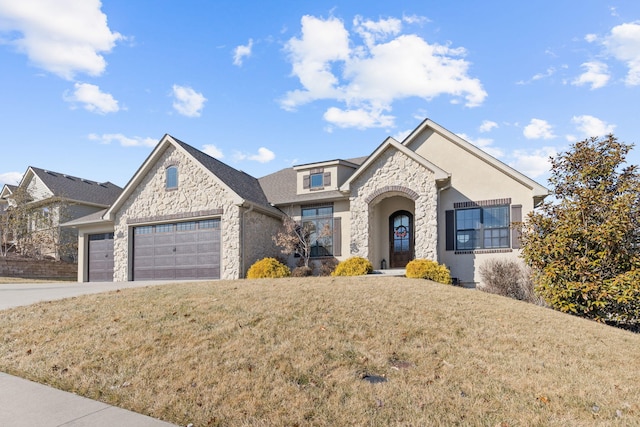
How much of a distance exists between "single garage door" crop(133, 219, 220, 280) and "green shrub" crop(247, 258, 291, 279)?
7.32ft

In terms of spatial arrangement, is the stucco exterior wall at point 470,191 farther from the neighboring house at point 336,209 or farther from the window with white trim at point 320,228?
the window with white trim at point 320,228

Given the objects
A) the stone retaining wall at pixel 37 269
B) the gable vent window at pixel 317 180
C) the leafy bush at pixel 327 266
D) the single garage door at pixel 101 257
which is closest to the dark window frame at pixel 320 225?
the leafy bush at pixel 327 266

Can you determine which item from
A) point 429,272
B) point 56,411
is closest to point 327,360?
point 56,411

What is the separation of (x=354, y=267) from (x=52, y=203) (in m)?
23.2

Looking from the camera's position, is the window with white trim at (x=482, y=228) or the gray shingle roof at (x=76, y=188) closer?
the window with white trim at (x=482, y=228)

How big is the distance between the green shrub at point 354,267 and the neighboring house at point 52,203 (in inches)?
796

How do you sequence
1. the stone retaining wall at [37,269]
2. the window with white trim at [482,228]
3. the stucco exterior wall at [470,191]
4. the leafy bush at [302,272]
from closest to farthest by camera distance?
the stucco exterior wall at [470,191] < the window with white trim at [482,228] < the leafy bush at [302,272] < the stone retaining wall at [37,269]

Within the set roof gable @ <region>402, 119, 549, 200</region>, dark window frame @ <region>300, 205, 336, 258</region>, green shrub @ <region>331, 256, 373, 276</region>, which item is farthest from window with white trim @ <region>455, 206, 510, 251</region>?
dark window frame @ <region>300, 205, 336, 258</region>

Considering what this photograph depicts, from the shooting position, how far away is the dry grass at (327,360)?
4.80 m

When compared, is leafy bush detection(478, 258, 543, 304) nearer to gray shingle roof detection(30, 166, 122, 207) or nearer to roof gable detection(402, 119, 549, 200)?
roof gable detection(402, 119, 549, 200)

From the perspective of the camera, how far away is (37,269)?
86.8 feet

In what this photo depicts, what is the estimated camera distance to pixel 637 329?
11.5 metres

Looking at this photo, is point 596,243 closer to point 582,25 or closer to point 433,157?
point 582,25

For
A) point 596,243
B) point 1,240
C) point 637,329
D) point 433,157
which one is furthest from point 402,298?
point 1,240
